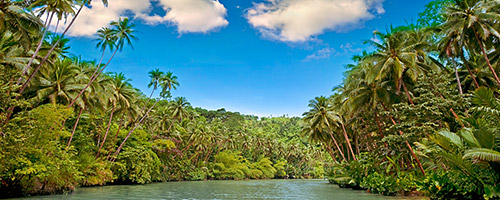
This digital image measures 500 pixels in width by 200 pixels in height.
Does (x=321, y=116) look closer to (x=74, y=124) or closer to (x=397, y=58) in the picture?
(x=397, y=58)

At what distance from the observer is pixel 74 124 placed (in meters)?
28.2

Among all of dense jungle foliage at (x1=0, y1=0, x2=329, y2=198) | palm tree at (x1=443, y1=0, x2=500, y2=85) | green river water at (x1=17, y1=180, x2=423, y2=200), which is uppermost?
palm tree at (x1=443, y1=0, x2=500, y2=85)

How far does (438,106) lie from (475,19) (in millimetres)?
4449

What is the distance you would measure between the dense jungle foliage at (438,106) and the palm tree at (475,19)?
4cm

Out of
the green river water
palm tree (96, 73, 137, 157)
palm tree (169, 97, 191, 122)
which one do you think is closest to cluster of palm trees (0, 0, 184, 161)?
palm tree (96, 73, 137, 157)

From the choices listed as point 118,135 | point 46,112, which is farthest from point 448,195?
point 118,135

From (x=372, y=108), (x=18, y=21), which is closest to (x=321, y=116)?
(x=372, y=108)

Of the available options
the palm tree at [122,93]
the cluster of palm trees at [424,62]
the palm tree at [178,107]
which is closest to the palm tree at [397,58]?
the cluster of palm trees at [424,62]

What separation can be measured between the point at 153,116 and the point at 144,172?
45.2 ft

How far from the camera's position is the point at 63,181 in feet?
64.3

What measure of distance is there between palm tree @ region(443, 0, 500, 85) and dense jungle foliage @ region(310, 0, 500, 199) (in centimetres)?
4

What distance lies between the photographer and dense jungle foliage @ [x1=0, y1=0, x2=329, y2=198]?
14891mm

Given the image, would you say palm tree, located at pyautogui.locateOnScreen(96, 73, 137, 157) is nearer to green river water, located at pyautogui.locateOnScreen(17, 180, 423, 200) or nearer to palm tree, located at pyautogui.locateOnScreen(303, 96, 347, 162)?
green river water, located at pyautogui.locateOnScreen(17, 180, 423, 200)

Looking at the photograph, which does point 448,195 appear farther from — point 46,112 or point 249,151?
point 249,151
